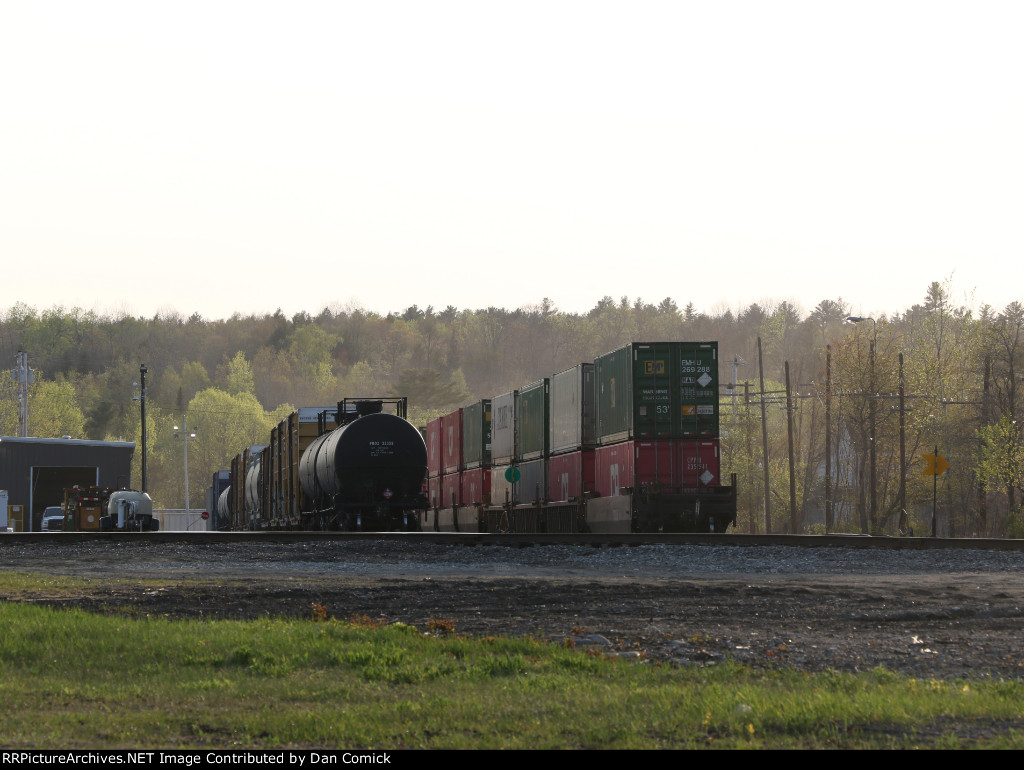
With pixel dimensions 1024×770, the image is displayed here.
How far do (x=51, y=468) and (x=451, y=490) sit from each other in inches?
1485

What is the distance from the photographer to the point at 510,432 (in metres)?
38.9

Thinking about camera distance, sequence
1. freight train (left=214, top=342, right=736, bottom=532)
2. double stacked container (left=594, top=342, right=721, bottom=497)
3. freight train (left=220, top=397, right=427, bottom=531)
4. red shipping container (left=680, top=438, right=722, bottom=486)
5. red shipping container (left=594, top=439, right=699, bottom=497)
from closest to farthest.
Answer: red shipping container (left=594, top=439, right=699, bottom=497)
double stacked container (left=594, top=342, right=721, bottom=497)
freight train (left=214, top=342, right=736, bottom=532)
red shipping container (left=680, top=438, right=722, bottom=486)
freight train (left=220, top=397, right=427, bottom=531)

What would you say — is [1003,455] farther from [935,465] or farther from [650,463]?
[650,463]

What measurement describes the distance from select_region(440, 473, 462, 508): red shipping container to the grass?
31880 millimetres

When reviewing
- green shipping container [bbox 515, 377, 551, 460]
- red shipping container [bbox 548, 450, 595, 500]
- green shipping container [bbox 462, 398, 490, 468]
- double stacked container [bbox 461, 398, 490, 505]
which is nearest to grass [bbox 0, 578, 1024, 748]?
red shipping container [bbox 548, 450, 595, 500]

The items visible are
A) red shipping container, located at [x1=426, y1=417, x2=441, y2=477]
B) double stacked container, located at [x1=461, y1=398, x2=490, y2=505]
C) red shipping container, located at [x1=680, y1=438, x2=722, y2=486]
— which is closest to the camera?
red shipping container, located at [x1=680, y1=438, x2=722, y2=486]

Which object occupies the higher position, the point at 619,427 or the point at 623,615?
the point at 619,427

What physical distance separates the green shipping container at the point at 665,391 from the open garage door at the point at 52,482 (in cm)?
5146

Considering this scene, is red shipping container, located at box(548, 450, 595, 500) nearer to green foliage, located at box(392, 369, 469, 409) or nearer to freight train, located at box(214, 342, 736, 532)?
freight train, located at box(214, 342, 736, 532)

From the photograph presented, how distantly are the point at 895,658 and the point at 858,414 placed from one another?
58.6m

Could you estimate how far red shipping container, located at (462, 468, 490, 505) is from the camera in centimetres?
4069

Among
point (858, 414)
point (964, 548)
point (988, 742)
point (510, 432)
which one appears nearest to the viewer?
point (988, 742)
